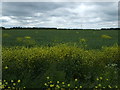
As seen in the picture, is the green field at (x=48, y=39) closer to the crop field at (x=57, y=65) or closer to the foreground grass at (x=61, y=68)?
the crop field at (x=57, y=65)

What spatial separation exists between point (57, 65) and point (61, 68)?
133 mm

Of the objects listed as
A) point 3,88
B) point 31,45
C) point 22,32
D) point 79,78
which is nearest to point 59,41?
point 31,45

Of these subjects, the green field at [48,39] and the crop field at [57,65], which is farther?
the green field at [48,39]

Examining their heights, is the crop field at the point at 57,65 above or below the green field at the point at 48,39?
below

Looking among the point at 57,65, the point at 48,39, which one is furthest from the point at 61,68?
the point at 48,39

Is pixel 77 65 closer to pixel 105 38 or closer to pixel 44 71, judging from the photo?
pixel 44 71

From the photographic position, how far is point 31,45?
691 cm

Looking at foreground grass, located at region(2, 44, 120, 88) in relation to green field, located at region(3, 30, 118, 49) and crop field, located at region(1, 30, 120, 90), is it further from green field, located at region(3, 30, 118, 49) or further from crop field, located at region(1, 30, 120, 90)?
green field, located at region(3, 30, 118, 49)

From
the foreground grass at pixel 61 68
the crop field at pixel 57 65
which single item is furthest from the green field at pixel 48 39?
the foreground grass at pixel 61 68

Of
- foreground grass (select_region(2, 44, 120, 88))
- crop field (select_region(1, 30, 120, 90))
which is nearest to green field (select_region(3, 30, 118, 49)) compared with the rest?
crop field (select_region(1, 30, 120, 90))

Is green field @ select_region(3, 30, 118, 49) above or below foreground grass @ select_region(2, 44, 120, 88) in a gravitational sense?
above

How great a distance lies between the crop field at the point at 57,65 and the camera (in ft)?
16.4

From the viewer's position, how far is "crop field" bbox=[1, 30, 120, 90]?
5.00m

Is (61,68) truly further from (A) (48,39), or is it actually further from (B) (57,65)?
(A) (48,39)
